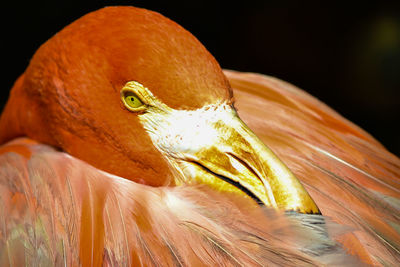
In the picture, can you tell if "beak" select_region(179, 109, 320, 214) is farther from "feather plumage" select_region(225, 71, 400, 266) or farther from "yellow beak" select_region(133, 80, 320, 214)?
"feather plumage" select_region(225, 71, 400, 266)

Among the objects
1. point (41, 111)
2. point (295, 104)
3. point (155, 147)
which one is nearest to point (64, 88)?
point (41, 111)

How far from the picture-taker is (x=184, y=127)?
3.62 ft

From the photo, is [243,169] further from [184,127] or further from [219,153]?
[184,127]

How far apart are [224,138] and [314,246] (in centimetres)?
30

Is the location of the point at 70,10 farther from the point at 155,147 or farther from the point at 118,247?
the point at 118,247

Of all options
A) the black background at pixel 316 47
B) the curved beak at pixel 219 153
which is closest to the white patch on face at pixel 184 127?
the curved beak at pixel 219 153

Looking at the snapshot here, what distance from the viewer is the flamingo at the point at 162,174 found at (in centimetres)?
98

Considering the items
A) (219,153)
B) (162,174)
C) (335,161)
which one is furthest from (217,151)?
(335,161)

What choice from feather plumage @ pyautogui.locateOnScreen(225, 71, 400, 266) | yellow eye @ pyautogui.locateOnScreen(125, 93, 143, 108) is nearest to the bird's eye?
yellow eye @ pyautogui.locateOnScreen(125, 93, 143, 108)

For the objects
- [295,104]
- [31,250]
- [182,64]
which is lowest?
[31,250]

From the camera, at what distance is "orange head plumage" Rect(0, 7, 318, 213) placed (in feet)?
3.51

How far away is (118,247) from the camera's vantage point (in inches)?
38.5

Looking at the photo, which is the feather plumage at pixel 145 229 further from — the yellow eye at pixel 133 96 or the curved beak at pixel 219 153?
the yellow eye at pixel 133 96

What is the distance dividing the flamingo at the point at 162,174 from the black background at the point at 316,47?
1.32 meters
